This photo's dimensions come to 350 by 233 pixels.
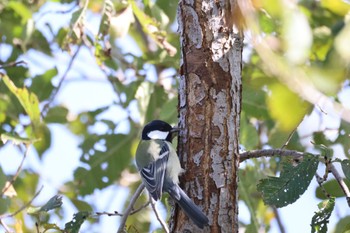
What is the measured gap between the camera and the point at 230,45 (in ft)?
7.68

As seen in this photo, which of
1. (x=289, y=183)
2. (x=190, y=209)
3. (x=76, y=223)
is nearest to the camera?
(x=190, y=209)

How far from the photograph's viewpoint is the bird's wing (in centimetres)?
293

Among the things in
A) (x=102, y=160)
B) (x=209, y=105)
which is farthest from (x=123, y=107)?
(x=209, y=105)

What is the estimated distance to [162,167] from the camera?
315 centimetres

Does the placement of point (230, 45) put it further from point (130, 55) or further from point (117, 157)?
point (117, 157)

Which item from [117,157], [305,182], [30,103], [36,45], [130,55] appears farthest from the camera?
[36,45]

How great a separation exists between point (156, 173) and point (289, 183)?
3.44 ft

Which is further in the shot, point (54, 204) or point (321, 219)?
point (54, 204)

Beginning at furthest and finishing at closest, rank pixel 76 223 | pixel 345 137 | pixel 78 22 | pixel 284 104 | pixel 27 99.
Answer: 1. pixel 27 99
2. pixel 78 22
3. pixel 345 137
4. pixel 76 223
5. pixel 284 104

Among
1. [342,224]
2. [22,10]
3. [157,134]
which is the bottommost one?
[342,224]

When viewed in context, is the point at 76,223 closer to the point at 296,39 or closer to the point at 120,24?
the point at 120,24

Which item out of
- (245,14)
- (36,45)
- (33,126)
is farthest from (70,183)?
(245,14)

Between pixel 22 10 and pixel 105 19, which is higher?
pixel 22 10

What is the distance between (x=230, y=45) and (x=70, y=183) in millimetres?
2423
